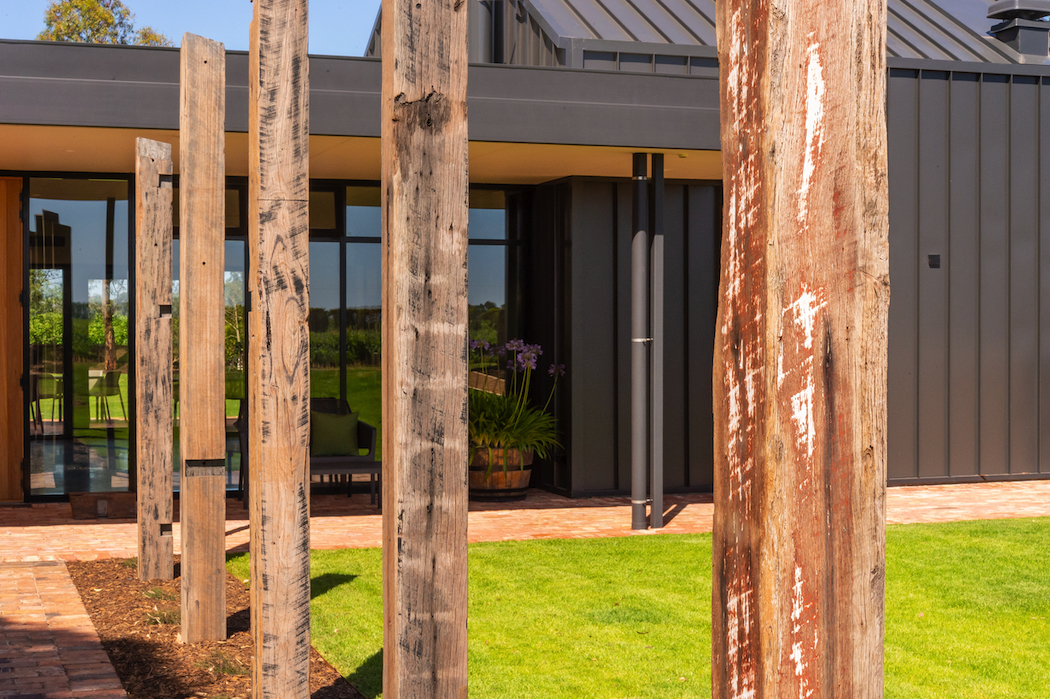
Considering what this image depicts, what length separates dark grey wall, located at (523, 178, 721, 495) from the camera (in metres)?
10.4

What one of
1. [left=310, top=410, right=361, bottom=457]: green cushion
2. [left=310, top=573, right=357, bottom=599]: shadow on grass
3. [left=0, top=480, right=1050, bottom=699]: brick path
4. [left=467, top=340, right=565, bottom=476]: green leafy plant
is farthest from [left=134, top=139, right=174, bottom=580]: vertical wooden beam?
[left=467, top=340, right=565, bottom=476]: green leafy plant

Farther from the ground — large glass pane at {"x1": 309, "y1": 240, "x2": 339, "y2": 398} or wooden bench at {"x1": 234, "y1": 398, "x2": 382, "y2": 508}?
large glass pane at {"x1": 309, "y1": 240, "x2": 339, "y2": 398}

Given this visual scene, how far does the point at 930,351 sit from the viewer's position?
1105cm

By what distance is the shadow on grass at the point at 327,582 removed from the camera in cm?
632

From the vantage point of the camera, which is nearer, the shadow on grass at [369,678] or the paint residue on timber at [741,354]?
the paint residue on timber at [741,354]

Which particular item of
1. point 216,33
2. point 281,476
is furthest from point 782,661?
point 216,33

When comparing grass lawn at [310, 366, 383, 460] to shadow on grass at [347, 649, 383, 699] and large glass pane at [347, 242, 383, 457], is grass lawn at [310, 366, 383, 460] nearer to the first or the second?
large glass pane at [347, 242, 383, 457]

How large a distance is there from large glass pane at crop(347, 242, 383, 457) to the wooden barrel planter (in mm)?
1236

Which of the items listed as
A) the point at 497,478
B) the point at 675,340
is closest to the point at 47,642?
the point at 497,478

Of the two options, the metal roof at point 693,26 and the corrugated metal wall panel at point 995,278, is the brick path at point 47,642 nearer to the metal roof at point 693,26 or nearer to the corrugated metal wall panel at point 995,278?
the metal roof at point 693,26

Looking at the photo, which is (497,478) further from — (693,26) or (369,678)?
(693,26)

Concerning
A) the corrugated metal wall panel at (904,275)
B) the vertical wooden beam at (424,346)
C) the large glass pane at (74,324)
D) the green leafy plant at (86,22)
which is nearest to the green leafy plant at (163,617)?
the vertical wooden beam at (424,346)

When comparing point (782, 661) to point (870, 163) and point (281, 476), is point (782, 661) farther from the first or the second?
point (281, 476)

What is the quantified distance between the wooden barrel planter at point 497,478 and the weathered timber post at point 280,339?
6.44 metres
